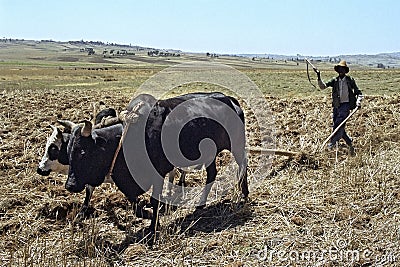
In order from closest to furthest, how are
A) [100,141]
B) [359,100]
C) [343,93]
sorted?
[100,141], [359,100], [343,93]

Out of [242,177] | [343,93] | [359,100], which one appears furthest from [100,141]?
[359,100]

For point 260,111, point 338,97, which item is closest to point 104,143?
point 338,97

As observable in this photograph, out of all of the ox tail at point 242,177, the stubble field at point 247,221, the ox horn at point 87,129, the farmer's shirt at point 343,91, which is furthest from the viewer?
the farmer's shirt at point 343,91

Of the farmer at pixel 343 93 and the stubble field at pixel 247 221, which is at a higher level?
the farmer at pixel 343 93

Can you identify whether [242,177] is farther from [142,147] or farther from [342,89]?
[342,89]

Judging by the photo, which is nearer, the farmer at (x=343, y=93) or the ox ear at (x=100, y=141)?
the ox ear at (x=100, y=141)

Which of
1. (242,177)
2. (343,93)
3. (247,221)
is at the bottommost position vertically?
(247,221)

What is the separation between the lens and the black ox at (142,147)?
17.0 ft

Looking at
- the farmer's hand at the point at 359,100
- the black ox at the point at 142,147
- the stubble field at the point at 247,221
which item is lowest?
the stubble field at the point at 247,221

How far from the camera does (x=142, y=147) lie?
529 cm

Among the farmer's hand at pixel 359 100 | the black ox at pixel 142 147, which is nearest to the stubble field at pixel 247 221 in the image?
the black ox at pixel 142 147

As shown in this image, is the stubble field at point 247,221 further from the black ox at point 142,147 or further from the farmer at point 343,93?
the farmer at point 343,93

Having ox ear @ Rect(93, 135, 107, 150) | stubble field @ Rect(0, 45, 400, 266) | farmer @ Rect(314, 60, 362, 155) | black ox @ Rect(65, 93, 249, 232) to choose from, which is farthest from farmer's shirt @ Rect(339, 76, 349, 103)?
ox ear @ Rect(93, 135, 107, 150)

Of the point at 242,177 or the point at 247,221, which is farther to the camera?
the point at 242,177
